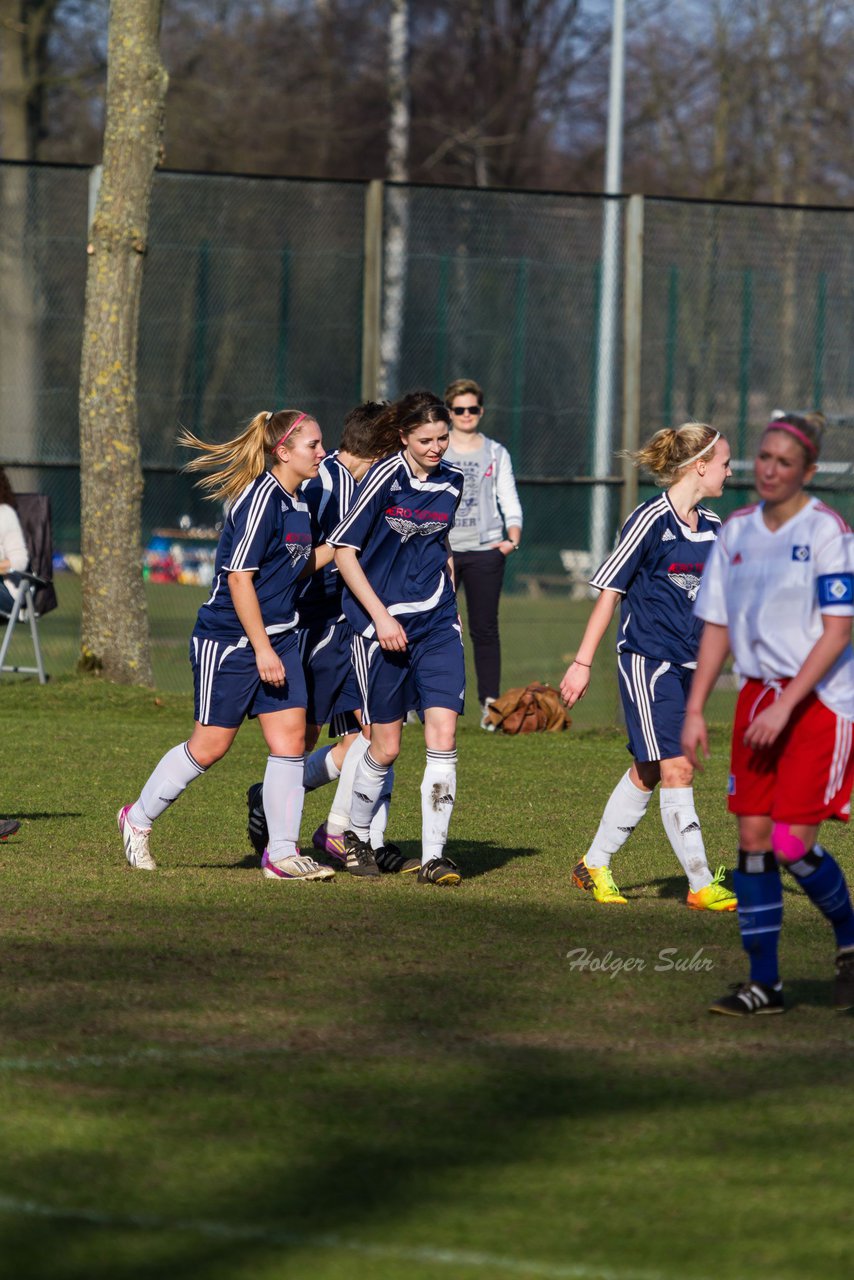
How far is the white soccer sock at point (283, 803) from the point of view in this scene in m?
7.29

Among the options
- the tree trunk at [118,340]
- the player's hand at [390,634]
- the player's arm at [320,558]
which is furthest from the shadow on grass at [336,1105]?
the tree trunk at [118,340]

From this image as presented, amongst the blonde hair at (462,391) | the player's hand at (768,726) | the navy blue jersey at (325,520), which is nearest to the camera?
the player's hand at (768,726)

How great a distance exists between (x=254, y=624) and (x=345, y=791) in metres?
1.33

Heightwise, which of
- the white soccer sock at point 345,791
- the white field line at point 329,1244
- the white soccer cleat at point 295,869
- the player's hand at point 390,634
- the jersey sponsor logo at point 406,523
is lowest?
the white soccer cleat at point 295,869

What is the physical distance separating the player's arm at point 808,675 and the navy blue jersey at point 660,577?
1937 millimetres

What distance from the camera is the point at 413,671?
299 inches

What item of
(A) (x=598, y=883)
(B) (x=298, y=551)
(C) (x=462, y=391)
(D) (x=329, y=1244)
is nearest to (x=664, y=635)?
(A) (x=598, y=883)

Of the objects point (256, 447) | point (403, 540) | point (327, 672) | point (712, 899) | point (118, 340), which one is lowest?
point (712, 899)

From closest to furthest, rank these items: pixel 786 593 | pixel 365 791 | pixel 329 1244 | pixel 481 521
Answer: pixel 329 1244 < pixel 786 593 < pixel 365 791 < pixel 481 521

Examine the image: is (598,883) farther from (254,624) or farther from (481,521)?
(481,521)

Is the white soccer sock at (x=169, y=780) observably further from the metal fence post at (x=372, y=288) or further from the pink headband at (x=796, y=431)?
the metal fence post at (x=372, y=288)

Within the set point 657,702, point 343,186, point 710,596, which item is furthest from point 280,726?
point 343,186

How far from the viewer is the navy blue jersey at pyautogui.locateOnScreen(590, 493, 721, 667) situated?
7.14 m

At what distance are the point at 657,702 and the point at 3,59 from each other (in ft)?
76.7
